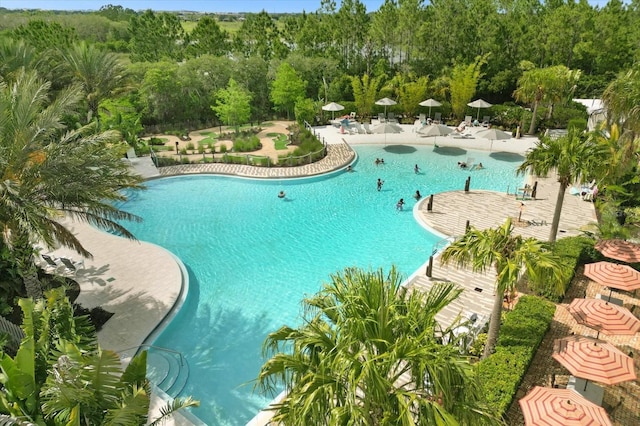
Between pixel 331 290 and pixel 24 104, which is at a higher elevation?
pixel 24 104

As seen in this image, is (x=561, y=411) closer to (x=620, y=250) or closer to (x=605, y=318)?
(x=605, y=318)

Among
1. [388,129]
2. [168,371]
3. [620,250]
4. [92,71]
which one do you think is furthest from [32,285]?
[388,129]

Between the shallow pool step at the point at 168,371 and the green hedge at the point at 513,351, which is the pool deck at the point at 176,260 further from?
the green hedge at the point at 513,351

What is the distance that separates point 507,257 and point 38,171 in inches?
497

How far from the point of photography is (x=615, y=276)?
1368cm

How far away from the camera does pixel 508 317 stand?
42.5 feet

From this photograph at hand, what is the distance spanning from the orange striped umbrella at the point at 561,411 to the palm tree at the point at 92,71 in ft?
97.4

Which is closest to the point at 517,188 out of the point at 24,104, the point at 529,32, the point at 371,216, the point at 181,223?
the point at 371,216

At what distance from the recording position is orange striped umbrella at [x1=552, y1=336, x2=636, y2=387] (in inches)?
392

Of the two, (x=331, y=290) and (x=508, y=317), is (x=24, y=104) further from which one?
(x=508, y=317)

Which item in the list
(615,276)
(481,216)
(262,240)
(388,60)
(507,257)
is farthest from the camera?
(388,60)

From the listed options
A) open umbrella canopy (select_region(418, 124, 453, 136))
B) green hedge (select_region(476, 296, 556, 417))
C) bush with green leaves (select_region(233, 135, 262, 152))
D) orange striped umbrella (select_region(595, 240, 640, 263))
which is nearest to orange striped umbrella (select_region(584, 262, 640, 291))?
orange striped umbrella (select_region(595, 240, 640, 263))

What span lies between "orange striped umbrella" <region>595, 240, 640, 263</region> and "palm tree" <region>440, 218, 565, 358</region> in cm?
578

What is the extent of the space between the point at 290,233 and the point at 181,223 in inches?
251
